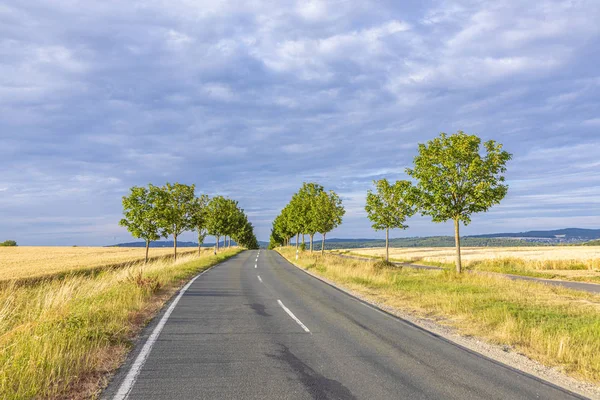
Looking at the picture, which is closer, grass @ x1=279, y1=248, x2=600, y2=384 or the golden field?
grass @ x1=279, y1=248, x2=600, y2=384

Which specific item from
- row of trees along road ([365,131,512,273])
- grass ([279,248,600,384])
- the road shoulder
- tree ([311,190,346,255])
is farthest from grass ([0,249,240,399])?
tree ([311,190,346,255])

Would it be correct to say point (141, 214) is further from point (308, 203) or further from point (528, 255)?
point (528, 255)

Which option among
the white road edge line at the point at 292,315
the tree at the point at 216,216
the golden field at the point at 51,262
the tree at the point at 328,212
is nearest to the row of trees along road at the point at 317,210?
the tree at the point at 328,212

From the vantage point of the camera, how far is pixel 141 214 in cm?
2891

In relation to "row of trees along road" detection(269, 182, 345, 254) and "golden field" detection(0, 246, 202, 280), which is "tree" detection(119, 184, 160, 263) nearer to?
"golden field" detection(0, 246, 202, 280)

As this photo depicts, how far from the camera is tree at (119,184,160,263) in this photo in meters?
28.8

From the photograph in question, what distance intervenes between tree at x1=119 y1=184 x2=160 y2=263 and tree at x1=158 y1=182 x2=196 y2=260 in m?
0.69

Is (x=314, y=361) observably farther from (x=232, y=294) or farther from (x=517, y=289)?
(x=517, y=289)

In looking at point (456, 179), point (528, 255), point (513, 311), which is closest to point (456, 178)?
point (456, 179)

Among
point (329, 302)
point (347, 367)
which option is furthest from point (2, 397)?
point (329, 302)

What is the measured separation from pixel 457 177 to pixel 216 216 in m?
39.4

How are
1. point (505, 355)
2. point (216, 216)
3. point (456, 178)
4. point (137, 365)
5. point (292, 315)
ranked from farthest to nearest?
point (216, 216), point (456, 178), point (292, 315), point (505, 355), point (137, 365)

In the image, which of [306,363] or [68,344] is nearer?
[68,344]

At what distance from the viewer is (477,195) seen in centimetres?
1788
